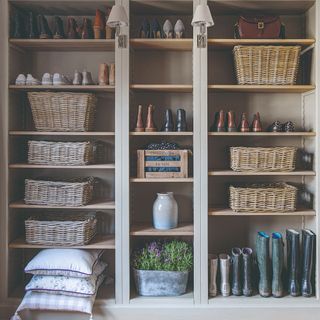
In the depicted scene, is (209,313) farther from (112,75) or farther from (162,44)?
(162,44)

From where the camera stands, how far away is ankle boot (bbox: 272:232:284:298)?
2.57 metres

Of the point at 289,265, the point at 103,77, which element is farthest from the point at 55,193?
the point at 289,265

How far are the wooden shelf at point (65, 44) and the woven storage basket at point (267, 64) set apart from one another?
35.1 inches

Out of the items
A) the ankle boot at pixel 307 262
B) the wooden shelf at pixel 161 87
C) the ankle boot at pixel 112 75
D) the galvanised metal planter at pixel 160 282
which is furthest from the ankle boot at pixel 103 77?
the ankle boot at pixel 307 262

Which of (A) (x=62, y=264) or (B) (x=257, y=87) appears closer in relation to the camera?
(A) (x=62, y=264)

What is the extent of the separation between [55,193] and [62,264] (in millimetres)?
475

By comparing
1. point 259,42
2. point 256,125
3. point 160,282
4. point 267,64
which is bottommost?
point 160,282

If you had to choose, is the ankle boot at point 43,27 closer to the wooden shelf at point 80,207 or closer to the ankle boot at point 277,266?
the wooden shelf at point 80,207

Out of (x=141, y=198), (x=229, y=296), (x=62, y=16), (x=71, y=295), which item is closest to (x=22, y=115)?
(x=62, y=16)

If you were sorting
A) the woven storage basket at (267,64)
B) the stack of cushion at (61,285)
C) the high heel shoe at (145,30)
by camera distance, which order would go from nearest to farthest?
the stack of cushion at (61,285)
the woven storage basket at (267,64)
the high heel shoe at (145,30)

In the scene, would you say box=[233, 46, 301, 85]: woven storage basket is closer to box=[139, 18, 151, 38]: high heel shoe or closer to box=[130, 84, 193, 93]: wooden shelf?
box=[130, 84, 193, 93]: wooden shelf

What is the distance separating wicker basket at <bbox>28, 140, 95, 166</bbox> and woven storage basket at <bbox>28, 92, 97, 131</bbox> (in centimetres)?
11

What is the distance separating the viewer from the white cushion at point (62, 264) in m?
2.47

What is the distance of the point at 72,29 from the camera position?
105 inches
